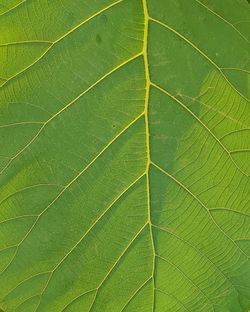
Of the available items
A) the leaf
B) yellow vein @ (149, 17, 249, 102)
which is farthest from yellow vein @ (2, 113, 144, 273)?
yellow vein @ (149, 17, 249, 102)

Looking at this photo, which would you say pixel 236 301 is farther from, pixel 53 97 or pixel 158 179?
pixel 53 97

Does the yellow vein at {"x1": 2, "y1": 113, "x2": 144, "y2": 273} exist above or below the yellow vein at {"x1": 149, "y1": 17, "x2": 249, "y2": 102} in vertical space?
below

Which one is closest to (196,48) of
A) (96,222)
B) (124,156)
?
(124,156)

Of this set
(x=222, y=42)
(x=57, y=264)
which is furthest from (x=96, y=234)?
(x=222, y=42)

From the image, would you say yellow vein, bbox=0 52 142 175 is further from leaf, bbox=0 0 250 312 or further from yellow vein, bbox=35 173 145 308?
yellow vein, bbox=35 173 145 308

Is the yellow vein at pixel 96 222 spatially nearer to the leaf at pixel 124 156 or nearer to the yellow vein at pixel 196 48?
the leaf at pixel 124 156

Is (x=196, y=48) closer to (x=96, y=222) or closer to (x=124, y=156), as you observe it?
(x=124, y=156)

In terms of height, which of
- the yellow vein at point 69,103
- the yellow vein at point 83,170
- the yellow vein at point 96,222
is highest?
the yellow vein at point 69,103

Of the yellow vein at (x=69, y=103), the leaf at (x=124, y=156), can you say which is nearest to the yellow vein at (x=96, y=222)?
the leaf at (x=124, y=156)
